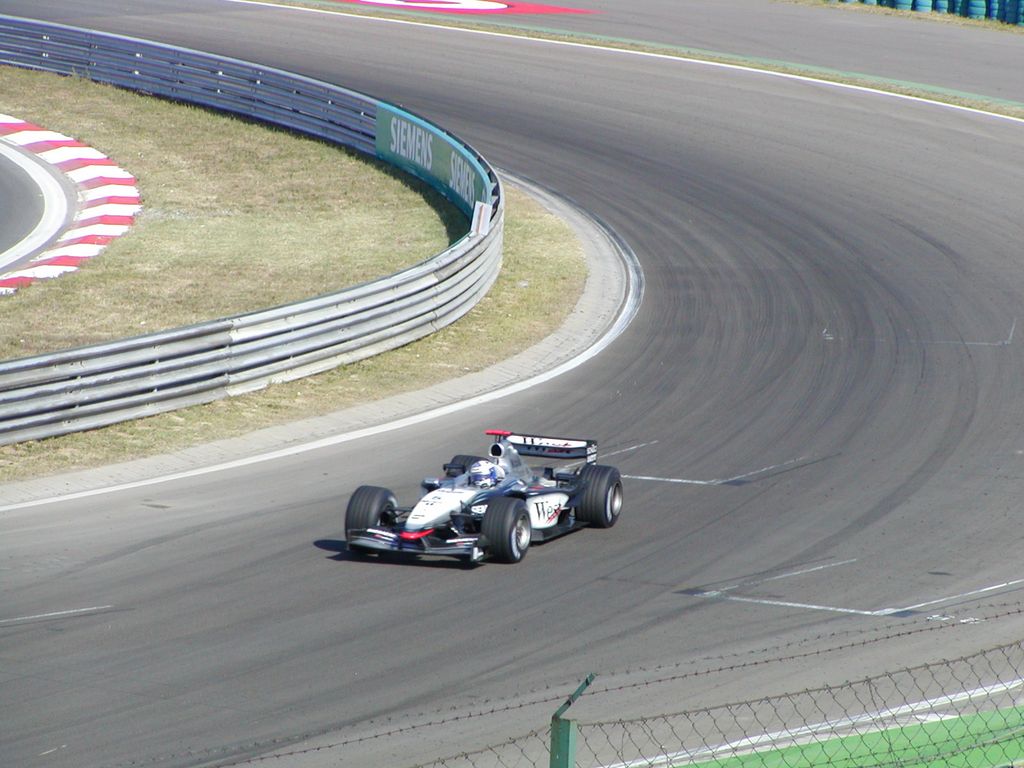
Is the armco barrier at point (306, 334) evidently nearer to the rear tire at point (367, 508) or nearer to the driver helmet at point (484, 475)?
the rear tire at point (367, 508)

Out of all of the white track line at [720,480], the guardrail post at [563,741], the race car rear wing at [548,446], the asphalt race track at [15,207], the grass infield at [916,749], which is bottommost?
the asphalt race track at [15,207]

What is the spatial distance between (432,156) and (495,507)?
1508 cm

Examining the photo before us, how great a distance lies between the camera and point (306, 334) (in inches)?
588

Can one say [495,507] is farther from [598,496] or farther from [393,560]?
[598,496]

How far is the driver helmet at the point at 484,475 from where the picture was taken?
33.8ft

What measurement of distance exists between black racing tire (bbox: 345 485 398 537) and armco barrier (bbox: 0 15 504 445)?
4009mm

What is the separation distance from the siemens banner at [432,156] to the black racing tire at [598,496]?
9.91m

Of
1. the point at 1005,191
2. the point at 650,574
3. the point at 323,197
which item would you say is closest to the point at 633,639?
the point at 650,574

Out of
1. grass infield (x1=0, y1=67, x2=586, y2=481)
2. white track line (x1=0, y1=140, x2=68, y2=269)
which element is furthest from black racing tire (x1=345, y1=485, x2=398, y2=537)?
white track line (x1=0, y1=140, x2=68, y2=269)

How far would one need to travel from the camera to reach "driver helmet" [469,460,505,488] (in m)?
10.3

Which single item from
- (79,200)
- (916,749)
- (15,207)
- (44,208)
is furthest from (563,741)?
(79,200)

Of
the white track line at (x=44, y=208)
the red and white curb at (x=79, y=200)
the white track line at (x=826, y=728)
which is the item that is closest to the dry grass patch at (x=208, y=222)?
the red and white curb at (x=79, y=200)

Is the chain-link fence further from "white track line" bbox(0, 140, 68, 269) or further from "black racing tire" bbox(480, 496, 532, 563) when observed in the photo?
"white track line" bbox(0, 140, 68, 269)

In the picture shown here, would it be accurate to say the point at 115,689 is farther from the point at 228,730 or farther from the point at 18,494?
the point at 18,494
